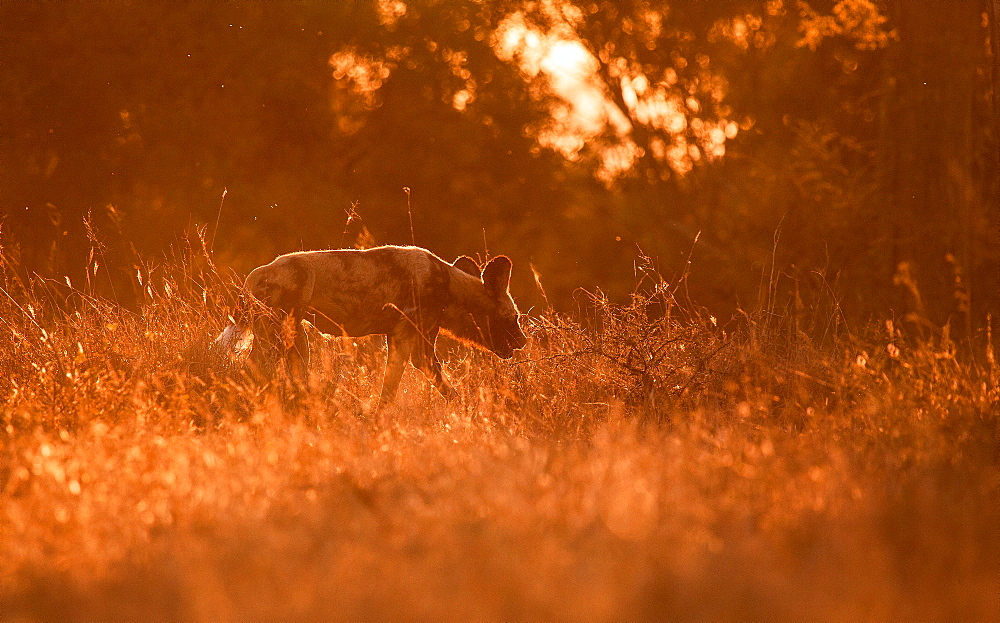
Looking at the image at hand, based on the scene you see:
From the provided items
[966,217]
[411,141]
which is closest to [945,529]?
[966,217]

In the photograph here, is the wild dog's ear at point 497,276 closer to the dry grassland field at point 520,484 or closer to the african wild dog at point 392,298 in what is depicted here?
the african wild dog at point 392,298

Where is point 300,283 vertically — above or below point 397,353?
above

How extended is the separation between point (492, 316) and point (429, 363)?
949 millimetres

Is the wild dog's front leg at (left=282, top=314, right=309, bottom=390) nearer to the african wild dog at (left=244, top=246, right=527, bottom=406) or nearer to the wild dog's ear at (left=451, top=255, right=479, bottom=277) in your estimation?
the african wild dog at (left=244, top=246, right=527, bottom=406)

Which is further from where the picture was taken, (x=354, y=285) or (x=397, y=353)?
(x=397, y=353)

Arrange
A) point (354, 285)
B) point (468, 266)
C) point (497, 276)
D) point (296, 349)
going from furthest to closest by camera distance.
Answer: point (468, 266) < point (497, 276) < point (354, 285) < point (296, 349)

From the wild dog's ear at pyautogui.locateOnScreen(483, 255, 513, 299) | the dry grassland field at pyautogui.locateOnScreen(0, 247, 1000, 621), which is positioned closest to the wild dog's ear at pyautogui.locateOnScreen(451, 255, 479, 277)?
the wild dog's ear at pyautogui.locateOnScreen(483, 255, 513, 299)

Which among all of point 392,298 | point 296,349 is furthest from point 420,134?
point 296,349

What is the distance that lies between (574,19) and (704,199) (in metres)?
3.78

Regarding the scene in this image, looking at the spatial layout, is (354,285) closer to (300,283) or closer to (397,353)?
(300,283)

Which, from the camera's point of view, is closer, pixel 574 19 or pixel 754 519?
pixel 754 519

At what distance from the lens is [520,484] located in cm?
393

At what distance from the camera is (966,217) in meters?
8.41

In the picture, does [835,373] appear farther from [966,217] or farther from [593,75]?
[593,75]
